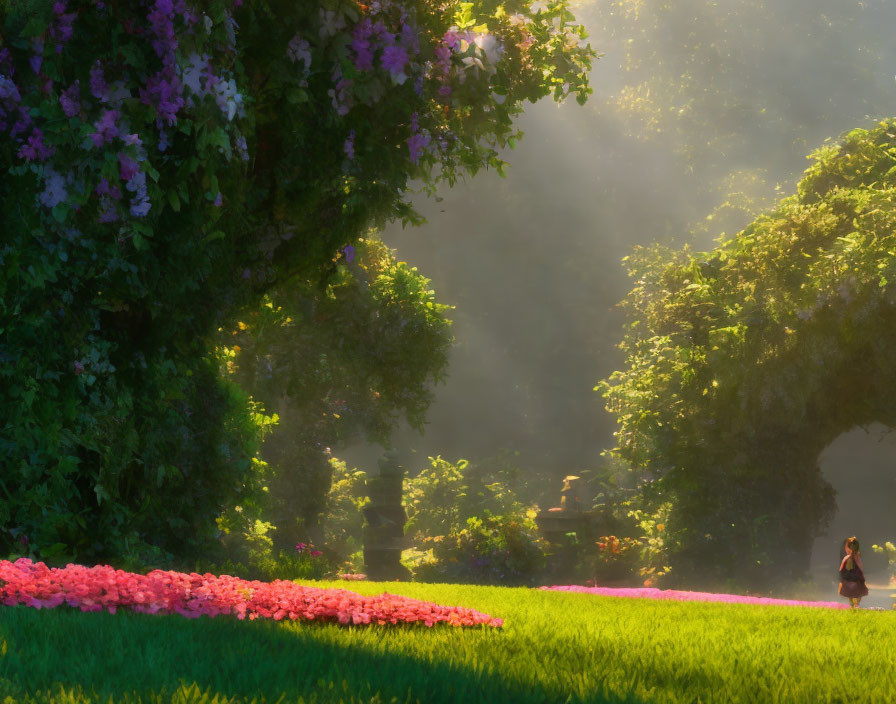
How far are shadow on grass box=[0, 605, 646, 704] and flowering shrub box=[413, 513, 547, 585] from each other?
16266 mm

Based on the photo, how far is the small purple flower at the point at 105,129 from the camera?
683 centimetres

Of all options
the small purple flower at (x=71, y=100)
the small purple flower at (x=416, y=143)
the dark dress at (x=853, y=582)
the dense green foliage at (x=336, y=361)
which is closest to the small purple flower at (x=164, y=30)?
the small purple flower at (x=71, y=100)

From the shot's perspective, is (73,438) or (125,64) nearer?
(125,64)

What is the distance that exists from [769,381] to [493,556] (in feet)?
26.9

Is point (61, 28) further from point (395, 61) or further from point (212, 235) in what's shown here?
point (395, 61)

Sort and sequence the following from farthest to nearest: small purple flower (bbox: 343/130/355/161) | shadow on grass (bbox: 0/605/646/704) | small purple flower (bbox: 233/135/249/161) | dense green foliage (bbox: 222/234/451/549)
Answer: dense green foliage (bbox: 222/234/451/549) < small purple flower (bbox: 343/130/355/161) < small purple flower (bbox: 233/135/249/161) < shadow on grass (bbox: 0/605/646/704)

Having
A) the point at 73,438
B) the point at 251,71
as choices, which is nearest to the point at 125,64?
the point at 251,71

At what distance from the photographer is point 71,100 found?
22.7 feet

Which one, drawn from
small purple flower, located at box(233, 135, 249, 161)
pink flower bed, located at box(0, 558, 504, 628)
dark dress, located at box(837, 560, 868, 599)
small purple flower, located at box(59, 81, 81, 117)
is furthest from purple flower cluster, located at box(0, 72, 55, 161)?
dark dress, located at box(837, 560, 868, 599)

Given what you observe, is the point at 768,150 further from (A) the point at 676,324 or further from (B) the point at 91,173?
(B) the point at 91,173

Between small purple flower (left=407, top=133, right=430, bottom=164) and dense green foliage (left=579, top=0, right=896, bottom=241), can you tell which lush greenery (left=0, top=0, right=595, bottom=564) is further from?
dense green foliage (left=579, top=0, right=896, bottom=241)

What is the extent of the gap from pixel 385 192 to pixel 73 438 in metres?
3.92

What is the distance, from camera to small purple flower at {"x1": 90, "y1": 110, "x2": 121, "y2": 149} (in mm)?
6828

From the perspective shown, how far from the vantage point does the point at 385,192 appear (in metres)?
8.76
